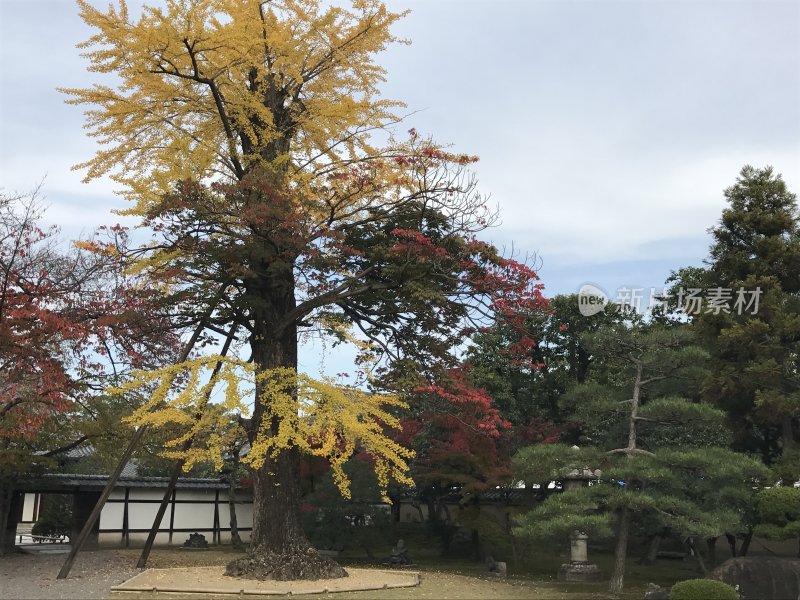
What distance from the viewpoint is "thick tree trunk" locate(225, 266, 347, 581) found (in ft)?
45.0

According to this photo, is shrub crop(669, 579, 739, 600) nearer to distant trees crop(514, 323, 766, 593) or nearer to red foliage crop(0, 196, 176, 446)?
distant trees crop(514, 323, 766, 593)

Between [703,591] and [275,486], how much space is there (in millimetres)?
7686

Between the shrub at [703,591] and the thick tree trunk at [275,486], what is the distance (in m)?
6.07

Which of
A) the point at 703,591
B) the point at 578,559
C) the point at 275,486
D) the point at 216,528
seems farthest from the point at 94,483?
the point at 703,591

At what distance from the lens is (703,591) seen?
11602 mm

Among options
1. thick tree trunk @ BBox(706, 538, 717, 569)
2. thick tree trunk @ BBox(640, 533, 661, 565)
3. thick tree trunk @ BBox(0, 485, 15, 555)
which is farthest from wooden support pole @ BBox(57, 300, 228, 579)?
thick tree trunk @ BBox(640, 533, 661, 565)

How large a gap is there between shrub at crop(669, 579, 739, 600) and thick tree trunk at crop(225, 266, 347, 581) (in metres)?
6.07

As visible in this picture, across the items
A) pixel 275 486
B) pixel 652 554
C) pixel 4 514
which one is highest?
pixel 275 486

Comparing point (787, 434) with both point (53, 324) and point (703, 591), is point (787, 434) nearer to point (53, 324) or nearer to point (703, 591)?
point (703, 591)

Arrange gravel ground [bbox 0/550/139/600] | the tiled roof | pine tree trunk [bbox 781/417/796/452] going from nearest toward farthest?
gravel ground [bbox 0/550/139/600], pine tree trunk [bbox 781/417/796/452], the tiled roof

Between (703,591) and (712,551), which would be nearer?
(703,591)

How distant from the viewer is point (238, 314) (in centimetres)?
1523

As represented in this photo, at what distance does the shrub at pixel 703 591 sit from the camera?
11542 mm

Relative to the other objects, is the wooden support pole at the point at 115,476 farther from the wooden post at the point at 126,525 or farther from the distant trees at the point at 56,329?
the wooden post at the point at 126,525
